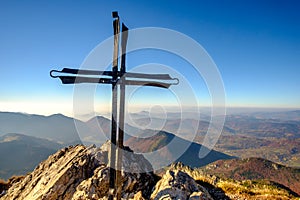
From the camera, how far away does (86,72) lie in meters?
7.25

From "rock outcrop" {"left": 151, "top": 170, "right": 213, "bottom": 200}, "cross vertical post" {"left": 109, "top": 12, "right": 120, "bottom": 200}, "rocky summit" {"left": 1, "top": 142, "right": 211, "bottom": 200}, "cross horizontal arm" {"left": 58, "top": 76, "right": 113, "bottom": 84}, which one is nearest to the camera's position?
"cross horizontal arm" {"left": 58, "top": 76, "right": 113, "bottom": 84}

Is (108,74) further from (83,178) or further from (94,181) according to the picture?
(83,178)

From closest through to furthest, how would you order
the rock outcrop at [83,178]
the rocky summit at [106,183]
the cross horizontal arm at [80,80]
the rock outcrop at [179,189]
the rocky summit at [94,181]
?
the cross horizontal arm at [80,80]
the rock outcrop at [179,189]
the rocky summit at [94,181]
the rocky summit at [106,183]
the rock outcrop at [83,178]

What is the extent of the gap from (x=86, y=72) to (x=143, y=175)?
877cm

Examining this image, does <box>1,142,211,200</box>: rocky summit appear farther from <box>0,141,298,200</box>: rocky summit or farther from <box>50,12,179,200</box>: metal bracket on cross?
<box>50,12,179,200</box>: metal bracket on cross

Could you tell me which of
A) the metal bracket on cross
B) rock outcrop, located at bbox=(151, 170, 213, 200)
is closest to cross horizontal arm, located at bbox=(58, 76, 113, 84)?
the metal bracket on cross

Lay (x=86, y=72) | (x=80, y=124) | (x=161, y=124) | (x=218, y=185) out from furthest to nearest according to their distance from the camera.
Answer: (x=218, y=185)
(x=161, y=124)
(x=80, y=124)
(x=86, y=72)

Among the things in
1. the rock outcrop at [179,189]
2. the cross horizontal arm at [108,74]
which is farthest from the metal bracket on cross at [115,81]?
the rock outcrop at [179,189]

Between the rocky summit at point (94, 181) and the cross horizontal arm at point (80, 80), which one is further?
the rocky summit at point (94, 181)

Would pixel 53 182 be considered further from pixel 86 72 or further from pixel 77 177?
pixel 86 72

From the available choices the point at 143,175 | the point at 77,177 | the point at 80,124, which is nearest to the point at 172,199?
the point at 143,175

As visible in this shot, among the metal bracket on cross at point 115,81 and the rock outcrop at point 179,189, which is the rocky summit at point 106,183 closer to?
the rock outcrop at point 179,189

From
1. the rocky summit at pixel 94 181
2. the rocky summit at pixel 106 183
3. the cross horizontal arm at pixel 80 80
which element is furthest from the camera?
the rocky summit at pixel 106 183

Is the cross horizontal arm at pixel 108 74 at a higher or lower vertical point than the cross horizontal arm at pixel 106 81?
higher
